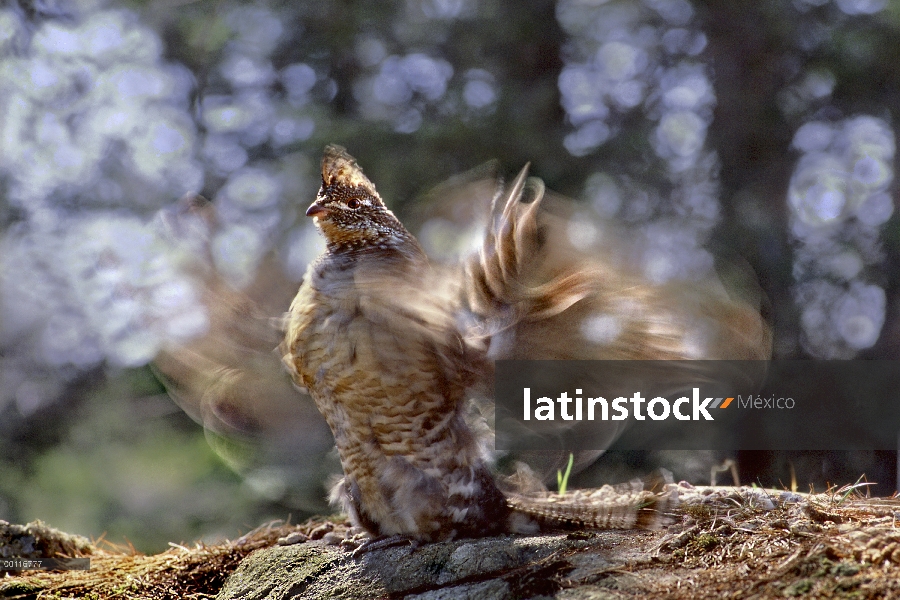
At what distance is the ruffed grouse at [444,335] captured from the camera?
1646 millimetres

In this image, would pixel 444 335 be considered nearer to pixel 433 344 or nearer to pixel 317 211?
pixel 433 344

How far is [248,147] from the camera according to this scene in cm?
386

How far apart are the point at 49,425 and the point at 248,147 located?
7.53ft

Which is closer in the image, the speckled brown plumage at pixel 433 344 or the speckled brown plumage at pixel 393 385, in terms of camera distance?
the speckled brown plumage at pixel 433 344

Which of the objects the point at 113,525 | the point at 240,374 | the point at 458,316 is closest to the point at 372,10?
the point at 240,374

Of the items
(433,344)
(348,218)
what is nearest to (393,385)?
(433,344)

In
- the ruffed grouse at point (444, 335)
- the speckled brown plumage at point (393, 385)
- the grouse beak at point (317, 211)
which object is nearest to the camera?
the ruffed grouse at point (444, 335)

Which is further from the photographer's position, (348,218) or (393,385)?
(348,218)

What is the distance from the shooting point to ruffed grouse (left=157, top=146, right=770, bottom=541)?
1646 mm

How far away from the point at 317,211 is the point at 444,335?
1.83ft

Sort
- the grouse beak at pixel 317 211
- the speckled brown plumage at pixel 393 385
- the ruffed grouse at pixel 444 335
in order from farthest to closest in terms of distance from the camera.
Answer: the grouse beak at pixel 317 211 → the speckled brown plumage at pixel 393 385 → the ruffed grouse at pixel 444 335

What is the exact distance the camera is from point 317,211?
6.42 ft

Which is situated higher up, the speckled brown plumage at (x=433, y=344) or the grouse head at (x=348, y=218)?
the grouse head at (x=348, y=218)

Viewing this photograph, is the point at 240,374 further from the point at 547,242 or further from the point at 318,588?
the point at 547,242
